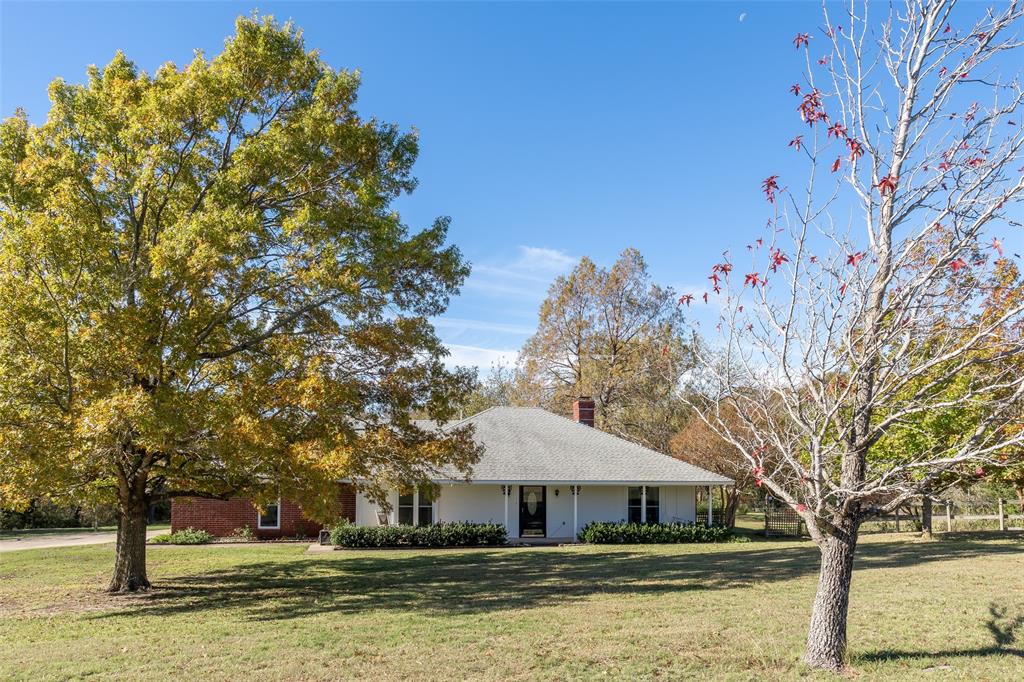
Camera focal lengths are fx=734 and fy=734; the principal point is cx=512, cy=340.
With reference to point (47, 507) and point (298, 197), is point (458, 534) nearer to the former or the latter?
point (298, 197)

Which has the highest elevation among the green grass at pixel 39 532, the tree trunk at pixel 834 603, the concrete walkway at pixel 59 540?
the tree trunk at pixel 834 603

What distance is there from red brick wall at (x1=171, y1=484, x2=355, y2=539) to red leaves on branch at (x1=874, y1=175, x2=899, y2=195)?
22.2 meters

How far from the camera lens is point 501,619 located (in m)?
11.6

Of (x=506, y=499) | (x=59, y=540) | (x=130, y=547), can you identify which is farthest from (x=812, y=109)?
(x=59, y=540)

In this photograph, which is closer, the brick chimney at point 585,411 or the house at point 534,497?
the house at point 534,497

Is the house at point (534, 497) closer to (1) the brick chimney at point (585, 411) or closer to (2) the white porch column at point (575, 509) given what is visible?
(2) the white porch column at point (575, 509)

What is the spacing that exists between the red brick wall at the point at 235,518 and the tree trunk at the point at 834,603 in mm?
20420

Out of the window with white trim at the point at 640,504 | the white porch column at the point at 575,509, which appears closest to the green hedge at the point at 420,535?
the white porch column at the point at 575,509

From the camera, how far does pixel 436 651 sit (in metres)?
9.50

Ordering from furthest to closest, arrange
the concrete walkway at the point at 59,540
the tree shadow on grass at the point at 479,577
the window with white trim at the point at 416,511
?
the window with white trim at the point at 416,511
the concrete walkway at the point at 59,540
the tree shadow on grass at the point at 479,577

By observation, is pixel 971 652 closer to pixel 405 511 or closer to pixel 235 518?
pixel 405 511

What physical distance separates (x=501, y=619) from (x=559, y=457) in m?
15.7

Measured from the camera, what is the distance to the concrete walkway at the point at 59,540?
2493 cm

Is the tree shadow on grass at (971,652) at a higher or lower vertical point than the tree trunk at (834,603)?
lower
